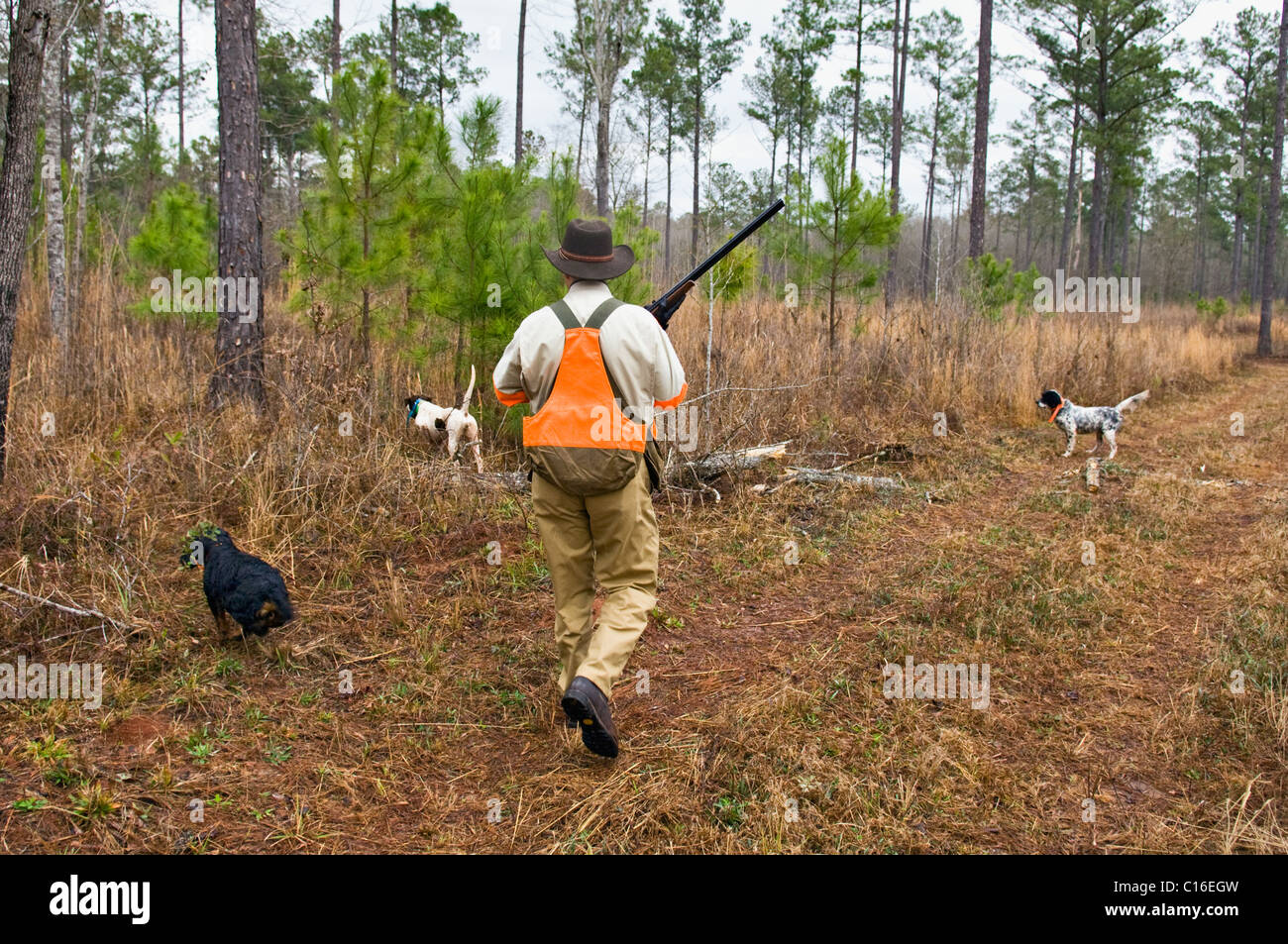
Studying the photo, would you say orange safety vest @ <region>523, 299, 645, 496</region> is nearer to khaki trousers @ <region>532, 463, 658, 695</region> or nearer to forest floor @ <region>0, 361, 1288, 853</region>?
khaki trousers @ <region>532, 463, 658, 695</region>

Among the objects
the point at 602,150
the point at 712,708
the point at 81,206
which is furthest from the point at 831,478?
the point at 81,206

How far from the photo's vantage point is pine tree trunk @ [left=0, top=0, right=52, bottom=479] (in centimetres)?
393

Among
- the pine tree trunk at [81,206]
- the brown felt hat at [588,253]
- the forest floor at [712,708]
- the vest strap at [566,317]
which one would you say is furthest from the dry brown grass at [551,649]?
the brown felt hat at [588,253]

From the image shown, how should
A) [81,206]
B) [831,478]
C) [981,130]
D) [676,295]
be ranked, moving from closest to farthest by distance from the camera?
[676,295], [831,478], [81,206], [981,130]

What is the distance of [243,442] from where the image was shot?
516cm

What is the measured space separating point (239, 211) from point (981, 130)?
12463mm

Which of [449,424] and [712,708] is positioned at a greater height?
[449,424]

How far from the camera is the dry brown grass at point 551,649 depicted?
2.60 meters

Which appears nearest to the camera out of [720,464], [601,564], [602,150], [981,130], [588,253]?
[588,253]

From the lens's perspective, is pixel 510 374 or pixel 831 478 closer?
pixel 510 374

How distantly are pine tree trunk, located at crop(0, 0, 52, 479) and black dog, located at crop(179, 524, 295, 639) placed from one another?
5.27 feet

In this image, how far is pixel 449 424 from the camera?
5.94m

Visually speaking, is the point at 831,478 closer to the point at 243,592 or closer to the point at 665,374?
the point at 665,374

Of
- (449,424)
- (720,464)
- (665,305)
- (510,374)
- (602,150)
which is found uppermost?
(602,150)
